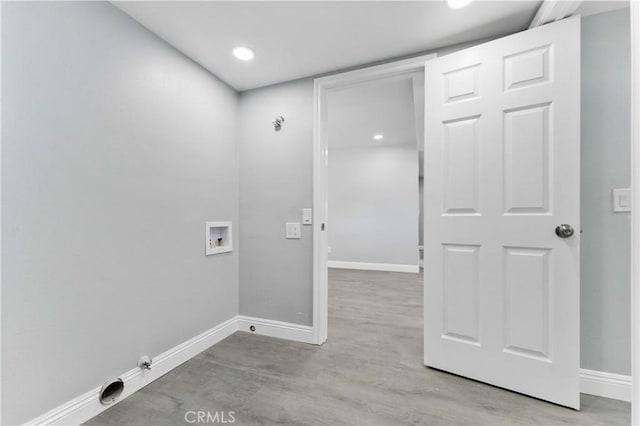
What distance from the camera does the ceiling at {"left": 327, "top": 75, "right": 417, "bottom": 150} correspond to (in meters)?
2.95

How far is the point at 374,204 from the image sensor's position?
18.6 feet

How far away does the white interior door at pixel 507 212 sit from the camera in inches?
58.0

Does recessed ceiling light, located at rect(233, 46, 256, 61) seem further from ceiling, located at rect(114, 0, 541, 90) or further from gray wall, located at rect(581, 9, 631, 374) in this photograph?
gray wall, located at rect(581, 9, 631, 374)

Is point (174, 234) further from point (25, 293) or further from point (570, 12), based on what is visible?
point (570, 12)

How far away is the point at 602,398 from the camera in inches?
60.6

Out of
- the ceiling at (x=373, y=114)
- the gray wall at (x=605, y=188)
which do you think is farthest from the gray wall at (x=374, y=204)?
the gray wall at (x=605, y=188)

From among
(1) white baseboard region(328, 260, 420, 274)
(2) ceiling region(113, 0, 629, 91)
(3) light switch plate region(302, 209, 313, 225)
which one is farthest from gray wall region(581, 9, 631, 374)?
(1) white baseboard region(328, 260, 420, 274)

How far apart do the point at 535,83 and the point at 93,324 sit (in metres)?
2.79

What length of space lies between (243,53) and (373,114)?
2.22 meters

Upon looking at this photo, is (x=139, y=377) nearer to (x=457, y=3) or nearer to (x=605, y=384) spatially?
(x=605, y=384)

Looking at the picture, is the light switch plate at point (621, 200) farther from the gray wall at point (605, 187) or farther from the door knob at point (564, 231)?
the door knob at point (564, 231)

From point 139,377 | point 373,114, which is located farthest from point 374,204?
point 139,377

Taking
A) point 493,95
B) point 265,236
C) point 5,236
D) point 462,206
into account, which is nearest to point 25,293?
point 5,236

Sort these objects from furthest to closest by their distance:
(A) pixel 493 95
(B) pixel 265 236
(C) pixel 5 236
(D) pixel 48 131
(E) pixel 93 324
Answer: (B) pixel 265 236
(A) pixel 493 95
(E) pixel 93 324
(D) pixel 48 131
(C) pixel 5 236
